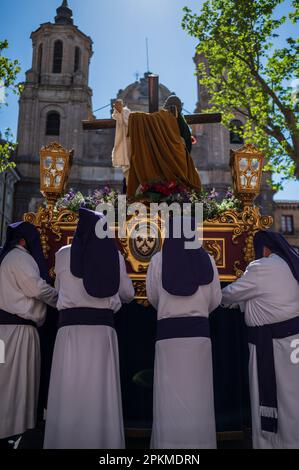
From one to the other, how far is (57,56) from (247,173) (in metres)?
29.4

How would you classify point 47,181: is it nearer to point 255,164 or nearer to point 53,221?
point 53,221

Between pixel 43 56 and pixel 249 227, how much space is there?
98.8 ft

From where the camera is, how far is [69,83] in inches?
1212

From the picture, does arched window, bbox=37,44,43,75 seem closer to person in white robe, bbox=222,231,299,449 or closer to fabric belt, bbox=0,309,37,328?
fabric belt, bbox=0,309,37,328

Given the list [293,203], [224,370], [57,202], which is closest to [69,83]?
[293,203]

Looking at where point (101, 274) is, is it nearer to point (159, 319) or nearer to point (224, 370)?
point (159, 319)

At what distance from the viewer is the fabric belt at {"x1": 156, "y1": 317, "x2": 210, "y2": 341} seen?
392cm

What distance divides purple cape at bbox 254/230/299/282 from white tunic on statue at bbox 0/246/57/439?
219cm

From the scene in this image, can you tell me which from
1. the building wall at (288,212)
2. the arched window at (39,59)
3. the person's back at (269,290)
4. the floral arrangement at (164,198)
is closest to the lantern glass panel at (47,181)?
the floral arrangement at (164,198)

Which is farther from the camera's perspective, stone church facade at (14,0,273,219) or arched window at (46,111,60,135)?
arched window at (46,111,60,135)

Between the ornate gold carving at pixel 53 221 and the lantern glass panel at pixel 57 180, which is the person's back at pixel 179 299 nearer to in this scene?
the ornate gold carving at pixel 53 221

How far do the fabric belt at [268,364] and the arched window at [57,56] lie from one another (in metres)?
31.1

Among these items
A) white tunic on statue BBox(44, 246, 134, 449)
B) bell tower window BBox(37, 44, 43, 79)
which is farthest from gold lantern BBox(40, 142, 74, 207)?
bell tower window BBox(37, 44, 43, 79)

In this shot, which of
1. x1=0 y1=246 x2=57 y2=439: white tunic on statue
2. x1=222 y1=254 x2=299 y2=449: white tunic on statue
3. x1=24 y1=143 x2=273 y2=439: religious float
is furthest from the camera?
x1=24 y1=143 x2=273 y2=439: religious float
